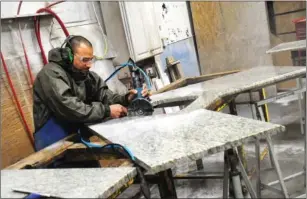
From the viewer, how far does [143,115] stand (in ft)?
7.23

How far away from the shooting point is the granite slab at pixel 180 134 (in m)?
1.33

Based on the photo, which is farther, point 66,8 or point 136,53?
point 136,53

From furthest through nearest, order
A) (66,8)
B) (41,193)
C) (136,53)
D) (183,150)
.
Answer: (136,53) < (66,8) < (183,150) < (41,193)

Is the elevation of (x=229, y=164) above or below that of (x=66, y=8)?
below

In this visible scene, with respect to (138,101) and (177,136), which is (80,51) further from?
(177,136)

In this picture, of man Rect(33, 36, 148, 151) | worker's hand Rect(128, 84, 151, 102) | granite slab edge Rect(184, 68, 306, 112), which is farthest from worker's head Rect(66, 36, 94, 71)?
granite slab edge Rect(184, 68, 306, 112)

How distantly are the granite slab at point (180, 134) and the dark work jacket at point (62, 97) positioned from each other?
0.50 feet

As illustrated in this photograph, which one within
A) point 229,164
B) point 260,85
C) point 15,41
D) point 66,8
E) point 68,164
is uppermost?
point 66,8

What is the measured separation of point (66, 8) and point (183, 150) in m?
2.65

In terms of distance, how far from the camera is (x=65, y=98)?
1.97 meters

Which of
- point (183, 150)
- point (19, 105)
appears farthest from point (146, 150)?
point (19, 105)

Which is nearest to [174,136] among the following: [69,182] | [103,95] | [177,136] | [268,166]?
[177,136]

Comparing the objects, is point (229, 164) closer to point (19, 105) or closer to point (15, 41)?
point (19, 105)

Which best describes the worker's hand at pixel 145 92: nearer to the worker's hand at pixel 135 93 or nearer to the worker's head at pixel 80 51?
the worker's hand at pixel 135 93
